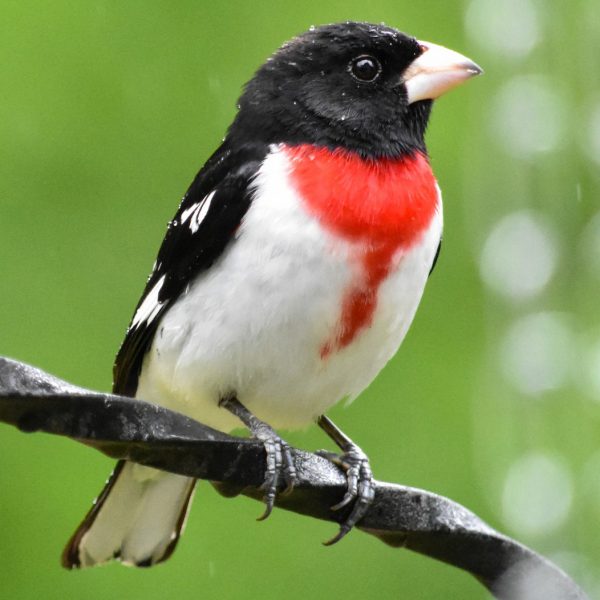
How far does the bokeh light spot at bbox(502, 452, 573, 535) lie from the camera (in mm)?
3082

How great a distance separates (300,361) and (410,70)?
77 cm

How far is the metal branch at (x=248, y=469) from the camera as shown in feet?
5.12

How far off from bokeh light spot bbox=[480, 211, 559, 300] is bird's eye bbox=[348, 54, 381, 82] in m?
0.78

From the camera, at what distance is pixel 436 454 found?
4395 mm

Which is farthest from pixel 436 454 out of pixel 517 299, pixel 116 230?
pixel 116 230

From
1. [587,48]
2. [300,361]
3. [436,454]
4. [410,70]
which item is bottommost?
[436,454]

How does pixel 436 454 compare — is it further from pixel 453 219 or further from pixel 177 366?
pixel 177 366

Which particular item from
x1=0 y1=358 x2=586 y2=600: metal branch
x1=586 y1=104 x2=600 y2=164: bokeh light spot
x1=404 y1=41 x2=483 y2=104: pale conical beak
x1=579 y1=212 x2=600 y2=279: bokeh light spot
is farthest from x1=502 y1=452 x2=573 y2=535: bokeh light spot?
x1=586 y1=104 x2=600 y2=164: bokeh light spot

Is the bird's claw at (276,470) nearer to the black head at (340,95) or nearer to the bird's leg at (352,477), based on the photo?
the bird's leg at (352,477)

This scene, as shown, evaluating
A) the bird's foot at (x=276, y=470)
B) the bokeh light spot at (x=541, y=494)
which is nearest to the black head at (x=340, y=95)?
the bird's foot at (x=276, y=470)

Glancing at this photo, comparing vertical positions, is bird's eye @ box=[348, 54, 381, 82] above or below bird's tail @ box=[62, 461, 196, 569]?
above

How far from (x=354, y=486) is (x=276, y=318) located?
1.30 ft

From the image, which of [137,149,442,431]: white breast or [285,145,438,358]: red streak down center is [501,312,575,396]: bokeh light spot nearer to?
[137,149,442,431]: white breast

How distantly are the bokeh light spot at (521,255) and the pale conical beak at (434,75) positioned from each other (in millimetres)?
672
